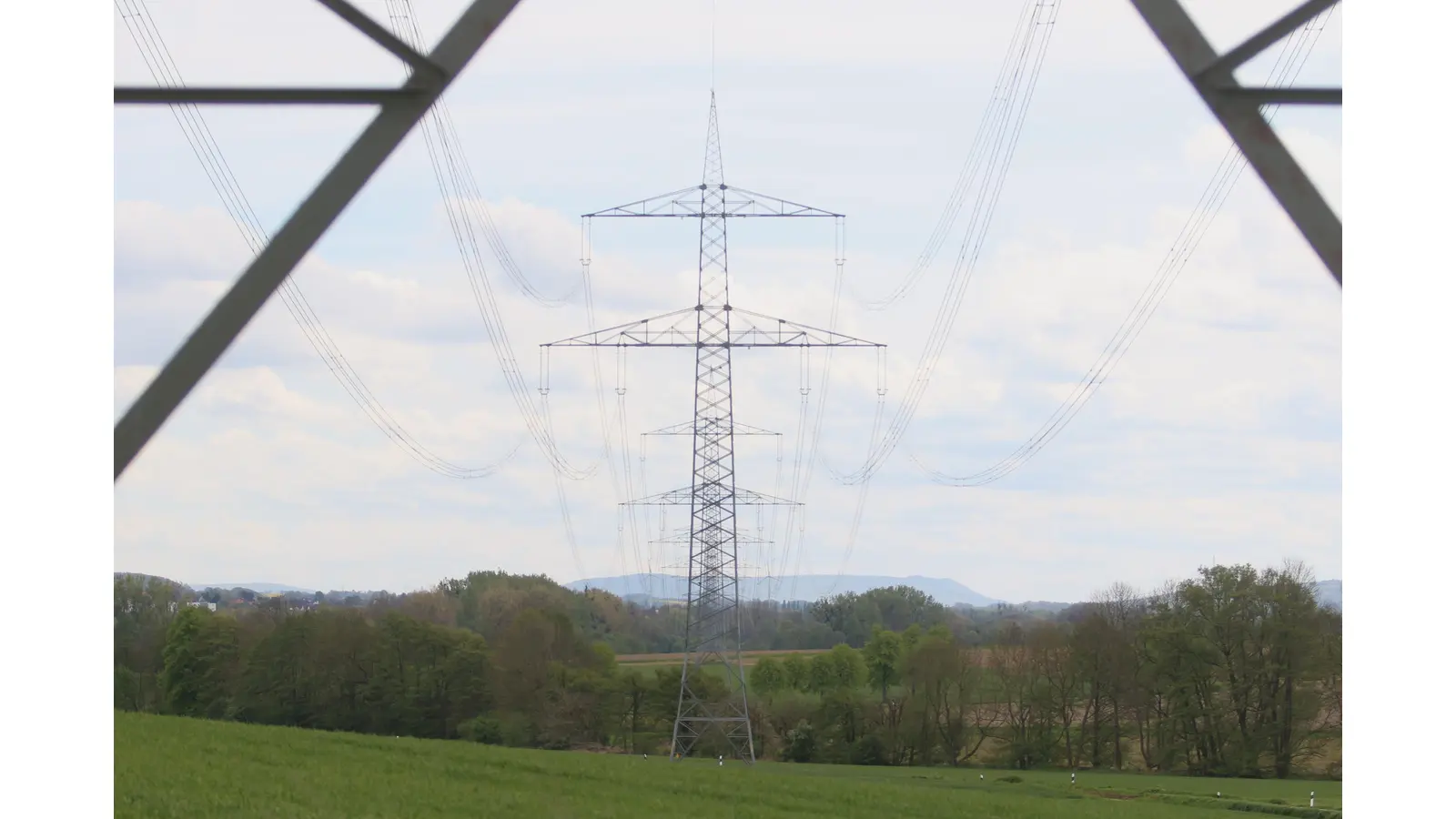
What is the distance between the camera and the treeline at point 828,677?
149 ft

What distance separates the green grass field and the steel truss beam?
14.2 m

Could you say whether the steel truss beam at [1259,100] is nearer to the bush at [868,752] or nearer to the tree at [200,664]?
the tree at [200,664]

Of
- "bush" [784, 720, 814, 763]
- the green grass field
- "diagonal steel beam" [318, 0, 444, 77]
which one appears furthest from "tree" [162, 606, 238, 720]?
"diagonal steel beam" [318, 0, 444, 77]

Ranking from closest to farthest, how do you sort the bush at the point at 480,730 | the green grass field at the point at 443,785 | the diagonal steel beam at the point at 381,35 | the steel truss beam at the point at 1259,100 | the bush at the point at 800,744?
1. the steel truss beam at the point at 1259,100
2. the diagonal steel beam at the point at 381,35
3. the green grass field at the point at 443,785
4. the bush at the point at 480,730
5. the bush at the point at 800,744

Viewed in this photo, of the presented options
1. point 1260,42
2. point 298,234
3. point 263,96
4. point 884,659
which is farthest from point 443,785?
point 884,659

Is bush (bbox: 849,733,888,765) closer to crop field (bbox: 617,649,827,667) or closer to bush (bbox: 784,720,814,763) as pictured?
bush (bbox: 784,720,814,763)

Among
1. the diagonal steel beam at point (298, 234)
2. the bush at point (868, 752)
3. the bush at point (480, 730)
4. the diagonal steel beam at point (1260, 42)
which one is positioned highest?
the diagonal steel beam at point (1260, 42)

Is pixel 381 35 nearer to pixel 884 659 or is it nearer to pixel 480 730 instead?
pixel 480 730

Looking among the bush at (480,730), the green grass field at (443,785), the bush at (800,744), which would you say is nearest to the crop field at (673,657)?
the bush at (800,744)

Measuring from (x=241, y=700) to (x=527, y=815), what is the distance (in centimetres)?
2892

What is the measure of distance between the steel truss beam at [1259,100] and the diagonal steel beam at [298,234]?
5.89 ft

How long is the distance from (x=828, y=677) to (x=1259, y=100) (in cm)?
5527

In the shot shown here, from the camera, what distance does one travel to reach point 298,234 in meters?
3.37

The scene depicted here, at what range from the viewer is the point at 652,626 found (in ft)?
199
